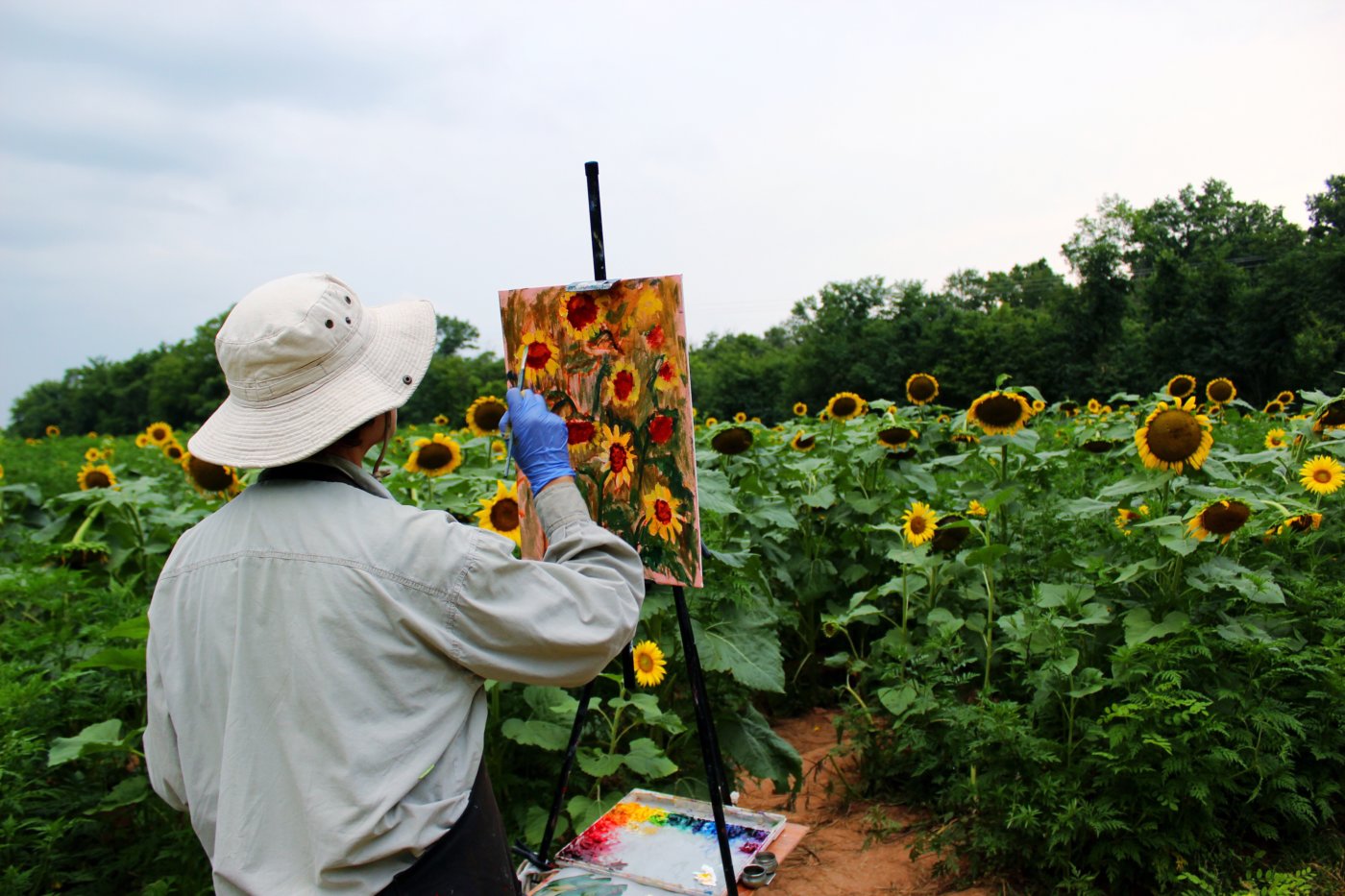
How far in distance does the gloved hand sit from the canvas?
46 cm

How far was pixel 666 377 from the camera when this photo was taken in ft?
8.70

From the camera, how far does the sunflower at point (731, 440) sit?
4.46 m

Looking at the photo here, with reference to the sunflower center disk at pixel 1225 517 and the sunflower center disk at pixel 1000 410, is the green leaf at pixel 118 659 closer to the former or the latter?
the sunflower center disk at pixel 1225 517

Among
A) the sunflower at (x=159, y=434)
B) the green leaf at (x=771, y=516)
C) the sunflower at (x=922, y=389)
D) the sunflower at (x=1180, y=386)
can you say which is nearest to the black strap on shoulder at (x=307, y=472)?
the green leaf at (x=771, y=516)

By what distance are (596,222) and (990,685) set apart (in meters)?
2.39

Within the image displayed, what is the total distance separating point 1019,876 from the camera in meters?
3.18

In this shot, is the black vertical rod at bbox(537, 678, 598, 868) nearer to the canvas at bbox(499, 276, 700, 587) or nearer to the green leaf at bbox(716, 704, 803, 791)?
the canvas at bbox(499, 276, 700, 587)

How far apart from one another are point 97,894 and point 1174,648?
351 centimetres

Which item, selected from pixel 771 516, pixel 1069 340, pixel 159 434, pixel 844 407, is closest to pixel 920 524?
pixel 771 516

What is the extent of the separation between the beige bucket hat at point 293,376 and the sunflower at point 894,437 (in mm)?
3752

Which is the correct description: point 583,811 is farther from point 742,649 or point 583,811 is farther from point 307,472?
point 307,472

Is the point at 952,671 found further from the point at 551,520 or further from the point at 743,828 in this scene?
the point at 551,520

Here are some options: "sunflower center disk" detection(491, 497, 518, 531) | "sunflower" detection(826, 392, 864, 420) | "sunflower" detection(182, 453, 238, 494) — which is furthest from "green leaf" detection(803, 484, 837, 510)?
"sunflower" detection(182, 453, 238, 494)

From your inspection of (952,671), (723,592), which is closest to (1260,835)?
(952,671)
